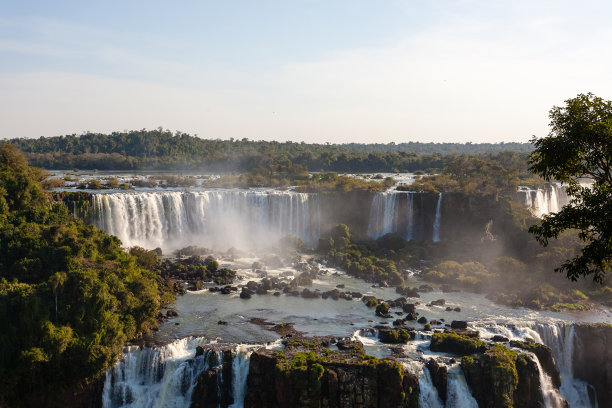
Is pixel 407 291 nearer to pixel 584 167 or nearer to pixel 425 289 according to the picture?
pixel 425 289

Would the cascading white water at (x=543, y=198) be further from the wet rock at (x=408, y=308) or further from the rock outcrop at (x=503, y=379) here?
the rock outcrop at (x=503, y=379)

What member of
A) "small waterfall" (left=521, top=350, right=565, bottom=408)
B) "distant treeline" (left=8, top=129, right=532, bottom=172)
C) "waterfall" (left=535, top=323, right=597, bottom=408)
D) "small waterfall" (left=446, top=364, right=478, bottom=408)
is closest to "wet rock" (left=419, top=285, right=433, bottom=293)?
"waterfall" (left=535, top=323, right=597, bottom=408)

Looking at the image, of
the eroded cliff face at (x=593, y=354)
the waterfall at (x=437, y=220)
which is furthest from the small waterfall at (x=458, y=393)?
the waterfall at (x=437, y=220)

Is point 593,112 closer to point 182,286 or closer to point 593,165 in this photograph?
point 593,165

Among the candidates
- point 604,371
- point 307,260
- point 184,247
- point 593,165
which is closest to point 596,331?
point 604,371

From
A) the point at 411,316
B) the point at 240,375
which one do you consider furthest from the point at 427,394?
the point at 240,375

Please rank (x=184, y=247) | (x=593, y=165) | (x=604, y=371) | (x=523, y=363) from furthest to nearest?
(x=184, y=247), (x=604, y=371), (x=523, y=363), (x=593, y=165)
